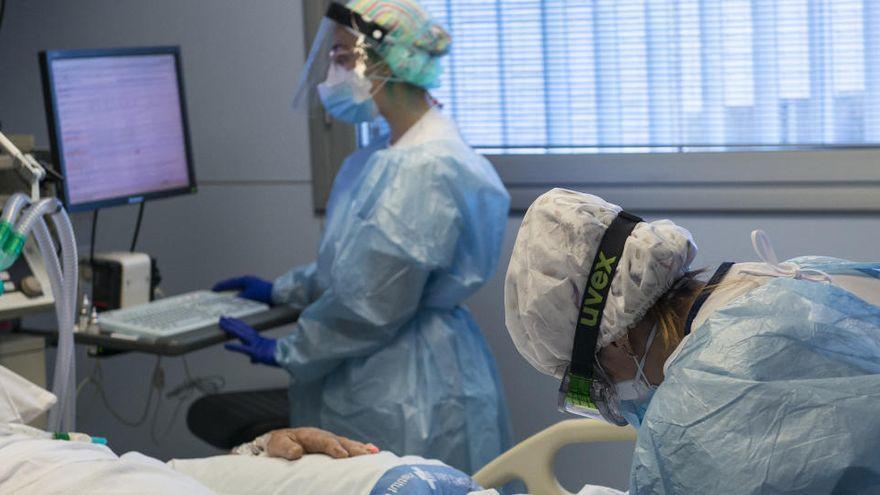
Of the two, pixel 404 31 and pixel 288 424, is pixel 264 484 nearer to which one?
pixel 288 424

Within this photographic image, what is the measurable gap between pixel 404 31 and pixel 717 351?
1.62m

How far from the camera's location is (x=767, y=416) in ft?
3.84

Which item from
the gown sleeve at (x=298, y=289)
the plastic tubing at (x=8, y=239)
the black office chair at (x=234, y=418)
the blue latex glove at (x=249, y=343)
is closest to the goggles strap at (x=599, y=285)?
the plastic tubing at (x=8, y=239)

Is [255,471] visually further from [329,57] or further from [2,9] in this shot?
[2,9]

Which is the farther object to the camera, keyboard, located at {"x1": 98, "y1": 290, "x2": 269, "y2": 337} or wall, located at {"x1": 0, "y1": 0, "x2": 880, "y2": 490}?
wall, located at {"x1": 0, "y1": 0, "x2": 880, "y2": 490}

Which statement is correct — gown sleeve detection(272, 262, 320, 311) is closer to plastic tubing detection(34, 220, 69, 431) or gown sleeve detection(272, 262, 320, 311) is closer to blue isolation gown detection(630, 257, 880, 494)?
plastic tubing detection(34, 220, 69, 431)

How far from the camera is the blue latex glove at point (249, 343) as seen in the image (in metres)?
2.62

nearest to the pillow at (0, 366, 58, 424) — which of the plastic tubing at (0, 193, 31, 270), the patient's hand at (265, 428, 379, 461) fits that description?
the plastic tubing at (0, 193, 31, 270)

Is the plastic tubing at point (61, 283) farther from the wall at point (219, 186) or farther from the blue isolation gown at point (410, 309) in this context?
the wall at point (219, 186)

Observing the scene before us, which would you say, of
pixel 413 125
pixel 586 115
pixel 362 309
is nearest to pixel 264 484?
pixel 362 309

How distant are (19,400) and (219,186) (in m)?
1.60

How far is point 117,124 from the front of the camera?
278cm

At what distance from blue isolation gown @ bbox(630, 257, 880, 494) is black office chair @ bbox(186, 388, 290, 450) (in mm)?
1597

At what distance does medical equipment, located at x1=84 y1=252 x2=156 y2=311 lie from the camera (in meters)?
2.79
